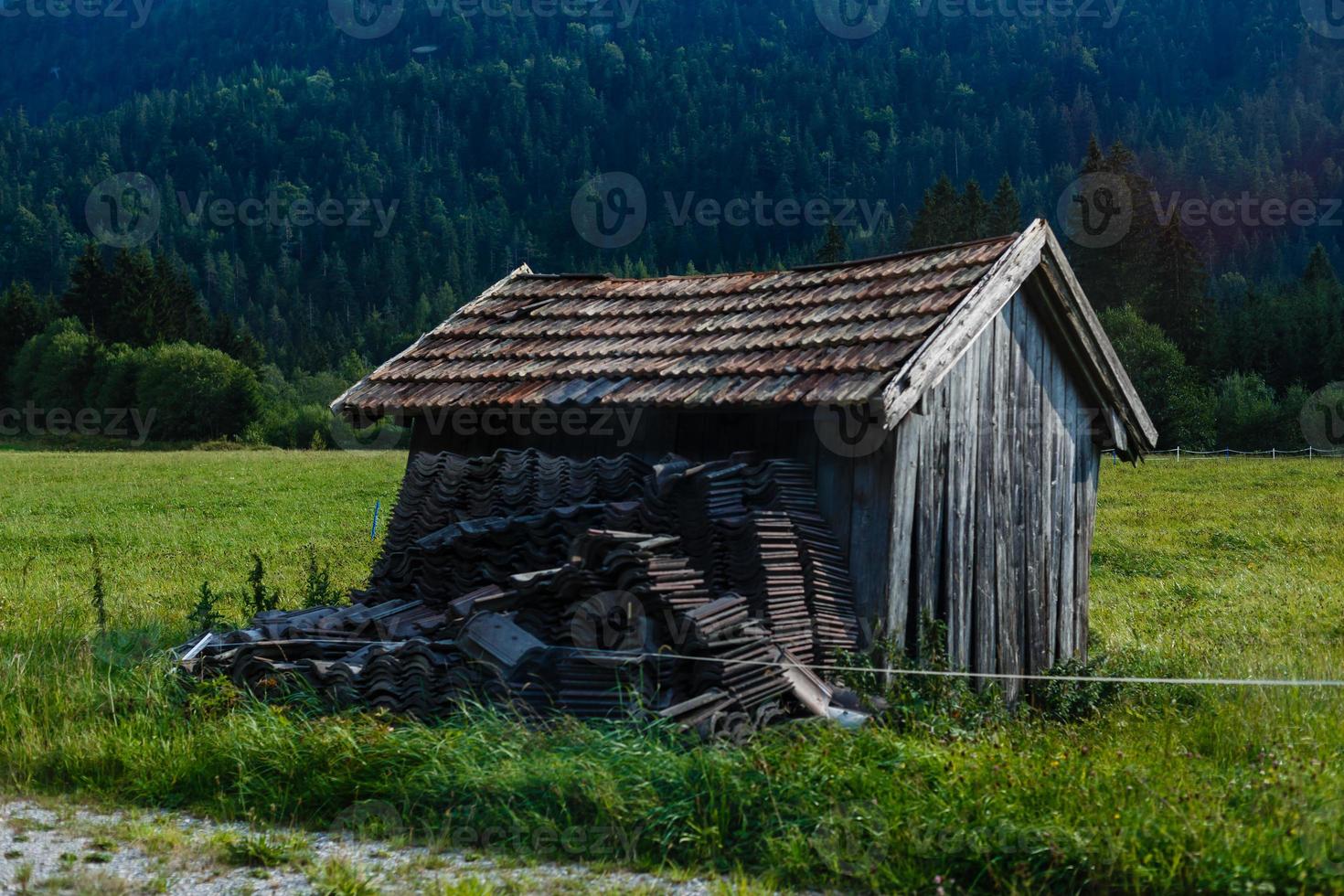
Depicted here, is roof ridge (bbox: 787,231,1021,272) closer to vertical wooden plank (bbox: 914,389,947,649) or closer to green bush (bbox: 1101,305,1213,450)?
vertical wooden plank (bbox: 914,389,947,649)

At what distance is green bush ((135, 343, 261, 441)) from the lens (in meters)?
66.9

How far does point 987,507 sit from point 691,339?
3.02m

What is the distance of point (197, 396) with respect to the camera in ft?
221

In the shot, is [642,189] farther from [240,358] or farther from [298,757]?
[298,757]

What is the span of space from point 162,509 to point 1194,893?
2589 centimetres

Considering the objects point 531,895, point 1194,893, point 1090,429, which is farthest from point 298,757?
point 1090,429

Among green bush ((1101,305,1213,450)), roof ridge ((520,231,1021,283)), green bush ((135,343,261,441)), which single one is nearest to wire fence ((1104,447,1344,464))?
green bush ((1101,305,1213,450))

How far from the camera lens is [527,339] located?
1191 centimetres

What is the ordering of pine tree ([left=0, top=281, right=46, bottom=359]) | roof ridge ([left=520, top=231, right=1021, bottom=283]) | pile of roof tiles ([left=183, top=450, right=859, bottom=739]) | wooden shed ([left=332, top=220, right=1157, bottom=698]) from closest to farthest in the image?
pile of roof tiles ([left=183, top=450, right=859, bottom=739])
wooden shed ([left=332, top=220, right=1157, bottom=698])
roof ridge ([left=520, top=231, right=1021, bottom=283])
pine tree ([left=0, top=281, right=46, bottom=359])

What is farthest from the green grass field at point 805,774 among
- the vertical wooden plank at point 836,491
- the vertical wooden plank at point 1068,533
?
the vertical wooden plank at point 836,491

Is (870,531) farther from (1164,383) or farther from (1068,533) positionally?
(1164,383)

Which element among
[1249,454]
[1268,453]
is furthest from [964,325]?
[1268,453]

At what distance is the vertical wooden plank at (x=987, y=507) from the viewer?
9.80 metres

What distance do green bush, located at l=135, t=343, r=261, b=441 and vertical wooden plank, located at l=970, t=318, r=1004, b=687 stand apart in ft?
208
